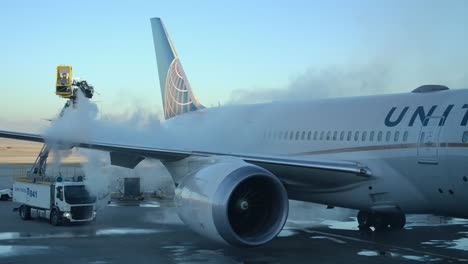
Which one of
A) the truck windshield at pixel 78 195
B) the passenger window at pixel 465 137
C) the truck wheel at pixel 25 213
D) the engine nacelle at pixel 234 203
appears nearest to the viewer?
the engine nacelle at pixel 234 203

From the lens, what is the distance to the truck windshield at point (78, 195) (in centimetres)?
1815

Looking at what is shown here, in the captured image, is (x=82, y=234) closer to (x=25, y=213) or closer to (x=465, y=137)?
(x=25, y=213)

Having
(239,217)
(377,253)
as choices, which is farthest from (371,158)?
(239,217)

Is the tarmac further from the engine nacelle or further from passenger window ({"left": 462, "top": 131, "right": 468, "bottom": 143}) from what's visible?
passenger window ({"left": 462, "top": 131, "right": 468, "bottom": 143})

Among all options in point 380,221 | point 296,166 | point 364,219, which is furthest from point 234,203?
point 364,219

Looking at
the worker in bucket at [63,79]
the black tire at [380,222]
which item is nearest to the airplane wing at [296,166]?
the black tire at [380,222]

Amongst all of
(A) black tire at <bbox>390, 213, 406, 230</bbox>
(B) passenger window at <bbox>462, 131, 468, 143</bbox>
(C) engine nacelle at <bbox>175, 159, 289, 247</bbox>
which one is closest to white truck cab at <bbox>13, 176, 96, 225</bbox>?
(C) engine nacelle at <bbox>175, 159, 289, 247</bbox>

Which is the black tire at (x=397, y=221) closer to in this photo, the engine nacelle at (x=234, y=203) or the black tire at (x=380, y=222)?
the black tire at (x=380, y=222)

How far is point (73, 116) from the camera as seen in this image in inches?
672

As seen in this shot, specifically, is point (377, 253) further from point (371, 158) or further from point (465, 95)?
point (465, 95)

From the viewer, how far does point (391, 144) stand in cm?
1273

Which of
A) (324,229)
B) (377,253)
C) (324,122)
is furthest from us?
(324,229)

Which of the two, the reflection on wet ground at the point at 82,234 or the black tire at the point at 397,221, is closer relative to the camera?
the reflection on wet ground at the point at 82,234

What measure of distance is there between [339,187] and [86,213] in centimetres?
834
